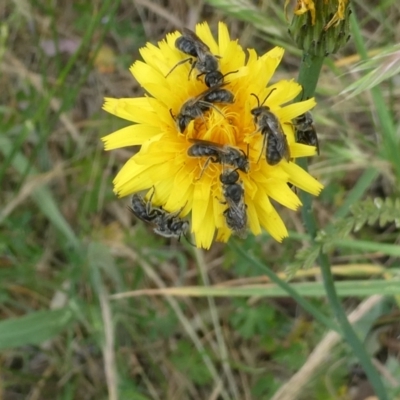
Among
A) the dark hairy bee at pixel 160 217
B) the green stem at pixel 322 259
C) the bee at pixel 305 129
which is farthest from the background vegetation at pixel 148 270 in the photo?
the dark hairy bee at pixel 160 217

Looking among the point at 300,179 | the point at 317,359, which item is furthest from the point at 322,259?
the point at 317,359

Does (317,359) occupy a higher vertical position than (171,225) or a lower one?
lower

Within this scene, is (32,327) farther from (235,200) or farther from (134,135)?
(235,200)

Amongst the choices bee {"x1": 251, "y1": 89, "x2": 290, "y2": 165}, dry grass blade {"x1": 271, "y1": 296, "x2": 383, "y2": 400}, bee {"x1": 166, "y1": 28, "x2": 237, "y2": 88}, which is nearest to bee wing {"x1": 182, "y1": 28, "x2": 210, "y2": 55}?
bee {"x1": 166, "y1": 28, "x2": 237, "y2": 88}

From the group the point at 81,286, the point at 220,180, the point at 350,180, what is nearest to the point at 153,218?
the point at 220,180

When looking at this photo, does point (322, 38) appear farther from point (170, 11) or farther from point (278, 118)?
point (170, 11)

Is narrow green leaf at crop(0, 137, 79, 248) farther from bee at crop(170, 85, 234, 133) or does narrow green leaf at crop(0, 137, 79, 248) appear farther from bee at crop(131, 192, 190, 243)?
bee at crop(170, 85, 234, 133)
